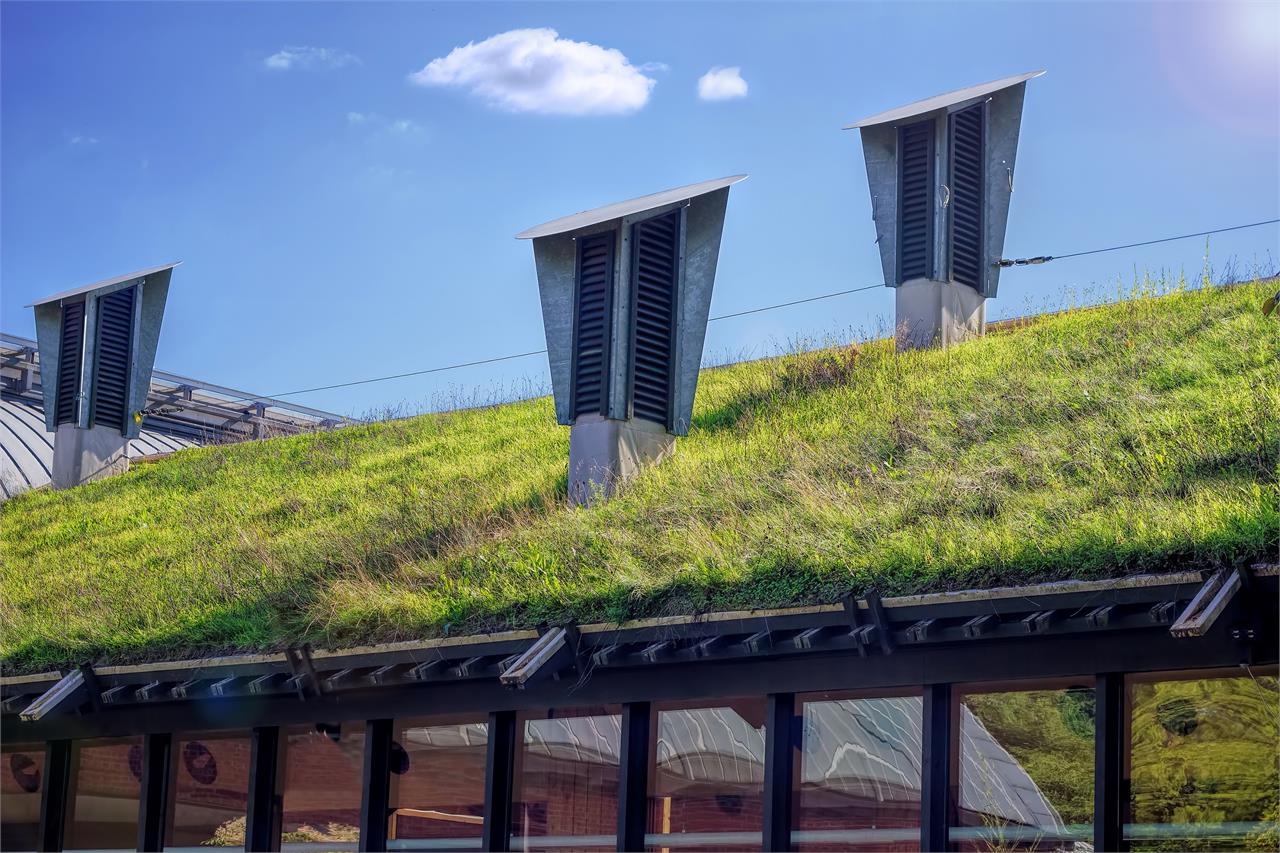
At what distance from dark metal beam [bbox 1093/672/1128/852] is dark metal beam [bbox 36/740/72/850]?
32.7 ft

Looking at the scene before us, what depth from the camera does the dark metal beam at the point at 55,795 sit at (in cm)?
1373

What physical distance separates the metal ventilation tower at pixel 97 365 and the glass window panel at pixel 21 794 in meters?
9.47

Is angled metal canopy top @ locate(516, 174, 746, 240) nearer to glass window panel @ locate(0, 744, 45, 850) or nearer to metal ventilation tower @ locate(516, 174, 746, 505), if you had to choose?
metal ventilation tower @ locate(516, 174, 746, 505)

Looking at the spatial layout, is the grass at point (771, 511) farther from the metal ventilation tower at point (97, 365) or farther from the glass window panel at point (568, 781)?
the metal ventilation tower at point (97, 365)

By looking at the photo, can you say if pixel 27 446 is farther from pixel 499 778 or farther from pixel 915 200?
pixel 499 778

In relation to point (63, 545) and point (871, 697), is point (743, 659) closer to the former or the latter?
point (871, 697)

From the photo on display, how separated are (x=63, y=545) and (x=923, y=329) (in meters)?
11.1

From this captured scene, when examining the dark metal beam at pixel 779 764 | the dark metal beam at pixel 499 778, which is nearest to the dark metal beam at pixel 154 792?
the dark metal beam at pixel 499 778

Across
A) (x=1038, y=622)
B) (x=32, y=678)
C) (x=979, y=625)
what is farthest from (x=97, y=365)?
(x=1038, y=622)

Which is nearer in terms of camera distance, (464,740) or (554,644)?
(554,644)

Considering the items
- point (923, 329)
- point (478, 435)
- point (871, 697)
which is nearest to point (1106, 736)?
point (871, 697)

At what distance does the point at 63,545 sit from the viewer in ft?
59.5

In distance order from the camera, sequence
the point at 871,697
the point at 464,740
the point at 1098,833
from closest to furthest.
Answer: the point at 1098,833 < the point at 871,697 < the point at 464,740

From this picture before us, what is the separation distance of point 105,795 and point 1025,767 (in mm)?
8939
